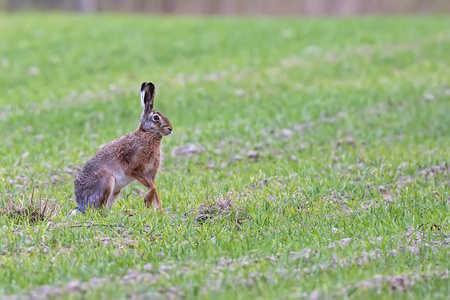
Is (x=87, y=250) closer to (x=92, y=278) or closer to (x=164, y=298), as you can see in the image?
(x=92, y=278)

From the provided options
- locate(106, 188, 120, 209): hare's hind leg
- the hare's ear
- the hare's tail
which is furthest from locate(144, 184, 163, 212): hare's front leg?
the hare's ear

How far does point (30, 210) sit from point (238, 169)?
2829mm

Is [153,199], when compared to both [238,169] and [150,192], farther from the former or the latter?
[238,169]

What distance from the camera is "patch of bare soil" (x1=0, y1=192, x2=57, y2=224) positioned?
6109 millimetres

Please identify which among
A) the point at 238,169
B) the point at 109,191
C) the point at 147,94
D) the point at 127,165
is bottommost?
the point at 238,169

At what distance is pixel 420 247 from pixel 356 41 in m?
14.5

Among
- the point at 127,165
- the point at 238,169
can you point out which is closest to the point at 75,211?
the point at 127,165

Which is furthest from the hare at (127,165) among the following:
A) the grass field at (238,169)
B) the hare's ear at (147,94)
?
the grass field at (238,169)

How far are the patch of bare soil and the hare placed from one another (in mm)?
291

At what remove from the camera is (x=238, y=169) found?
8.23m

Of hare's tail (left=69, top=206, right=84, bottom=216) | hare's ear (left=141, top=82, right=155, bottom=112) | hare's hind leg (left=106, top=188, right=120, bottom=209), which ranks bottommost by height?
hare's tail (left=69, top=206, right=84, bottom=216)

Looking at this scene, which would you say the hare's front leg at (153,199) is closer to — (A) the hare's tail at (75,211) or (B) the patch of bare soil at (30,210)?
(A) the hare's tail at (75,211)

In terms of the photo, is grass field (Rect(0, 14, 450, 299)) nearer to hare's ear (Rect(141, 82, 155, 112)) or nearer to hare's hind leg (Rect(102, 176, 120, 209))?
hare's hind leg (Rect(102, 176, 120, 209))

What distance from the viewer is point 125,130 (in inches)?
403
